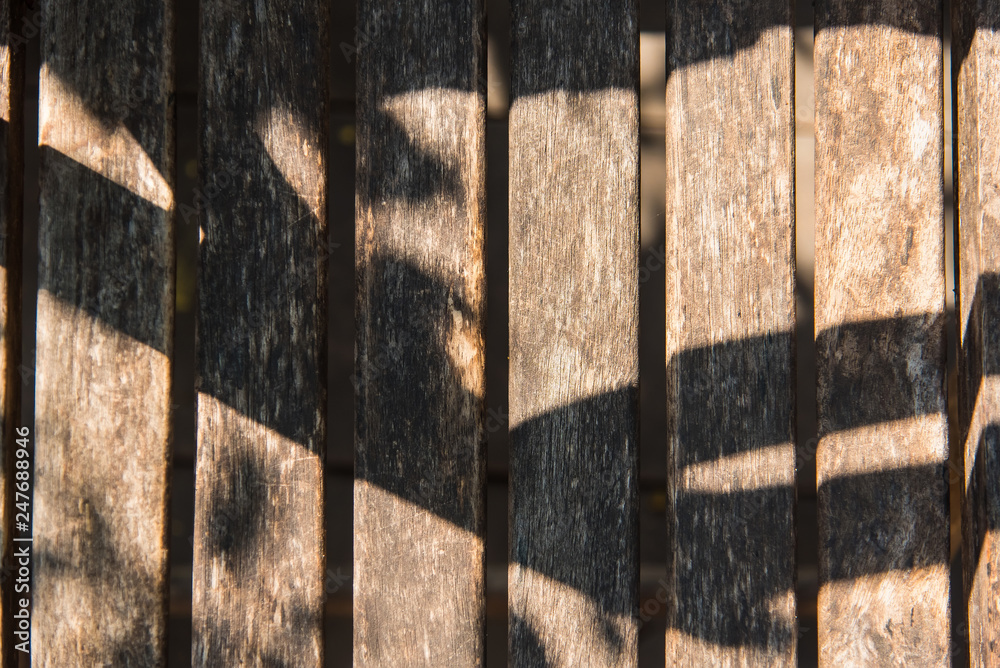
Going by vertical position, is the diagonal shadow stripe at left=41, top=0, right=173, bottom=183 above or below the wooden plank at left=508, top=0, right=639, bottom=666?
above

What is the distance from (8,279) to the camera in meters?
1.56

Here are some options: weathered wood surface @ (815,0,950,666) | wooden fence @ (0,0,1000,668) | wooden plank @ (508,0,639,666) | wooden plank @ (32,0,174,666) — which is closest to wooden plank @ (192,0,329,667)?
wooden fence @ (0,0,1000,668)

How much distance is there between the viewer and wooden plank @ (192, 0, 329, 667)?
1.49m

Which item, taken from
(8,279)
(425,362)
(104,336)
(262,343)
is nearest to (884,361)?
(425,362)

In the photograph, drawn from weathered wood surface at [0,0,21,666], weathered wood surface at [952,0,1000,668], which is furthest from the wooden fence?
weathered wood surface at [0,0,21,666]

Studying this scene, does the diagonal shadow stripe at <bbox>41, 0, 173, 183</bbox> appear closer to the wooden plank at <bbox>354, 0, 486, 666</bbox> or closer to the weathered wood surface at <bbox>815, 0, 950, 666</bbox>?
the wooden plank at <bbox>354, 0, 486, 666</bbox>

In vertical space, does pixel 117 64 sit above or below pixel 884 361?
above

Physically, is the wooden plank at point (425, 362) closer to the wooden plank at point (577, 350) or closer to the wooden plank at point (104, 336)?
the wooden plank at point (577, 350)

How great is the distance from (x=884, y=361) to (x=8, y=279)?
82.6 inches

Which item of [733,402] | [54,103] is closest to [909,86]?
[733,402]

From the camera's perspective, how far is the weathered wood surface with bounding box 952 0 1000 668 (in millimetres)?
1471

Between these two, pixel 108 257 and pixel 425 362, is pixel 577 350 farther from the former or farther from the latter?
pixel 108 257

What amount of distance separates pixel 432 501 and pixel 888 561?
3.47 feet

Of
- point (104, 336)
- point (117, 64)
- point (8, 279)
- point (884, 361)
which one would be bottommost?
point (884, 361)
